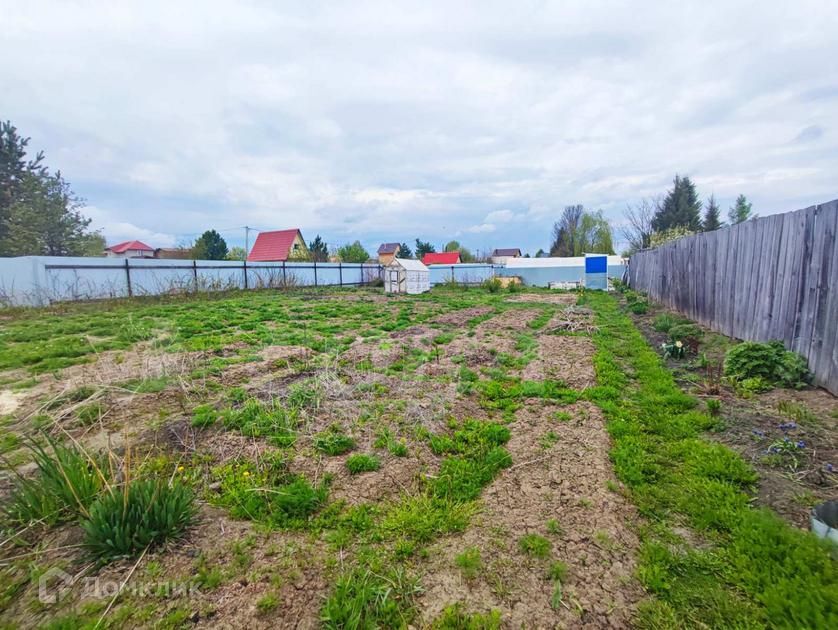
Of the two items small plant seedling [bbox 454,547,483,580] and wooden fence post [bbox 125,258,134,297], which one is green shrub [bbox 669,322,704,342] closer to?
small plant seedling [bbox 454,547,483,580]

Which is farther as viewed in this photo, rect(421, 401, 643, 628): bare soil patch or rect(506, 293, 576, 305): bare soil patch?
rect(506, 293, 576, 305): bare soil patch

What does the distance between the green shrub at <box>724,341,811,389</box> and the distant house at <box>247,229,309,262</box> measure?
→ 2953 cm

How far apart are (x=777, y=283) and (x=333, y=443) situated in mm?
5571

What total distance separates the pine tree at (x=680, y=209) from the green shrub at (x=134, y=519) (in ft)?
128

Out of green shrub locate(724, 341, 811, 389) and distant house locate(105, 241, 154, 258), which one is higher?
distant house locate(105, 241, 154, 258)

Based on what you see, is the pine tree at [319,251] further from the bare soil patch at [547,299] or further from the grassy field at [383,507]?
the grassy field at [383,507]

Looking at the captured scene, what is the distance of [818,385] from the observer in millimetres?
3551

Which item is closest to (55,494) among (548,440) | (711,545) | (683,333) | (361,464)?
(361,464)

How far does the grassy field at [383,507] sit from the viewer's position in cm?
154

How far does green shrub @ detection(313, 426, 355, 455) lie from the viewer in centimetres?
282

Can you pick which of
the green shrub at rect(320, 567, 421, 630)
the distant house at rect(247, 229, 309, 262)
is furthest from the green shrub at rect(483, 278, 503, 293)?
the green shrub at rect(320, 567, 421, 630)

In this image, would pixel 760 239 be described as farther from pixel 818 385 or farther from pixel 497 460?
pixel 497 460

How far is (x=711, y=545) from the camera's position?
1.85 m

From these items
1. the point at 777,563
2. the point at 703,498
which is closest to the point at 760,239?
the point at 703,498
